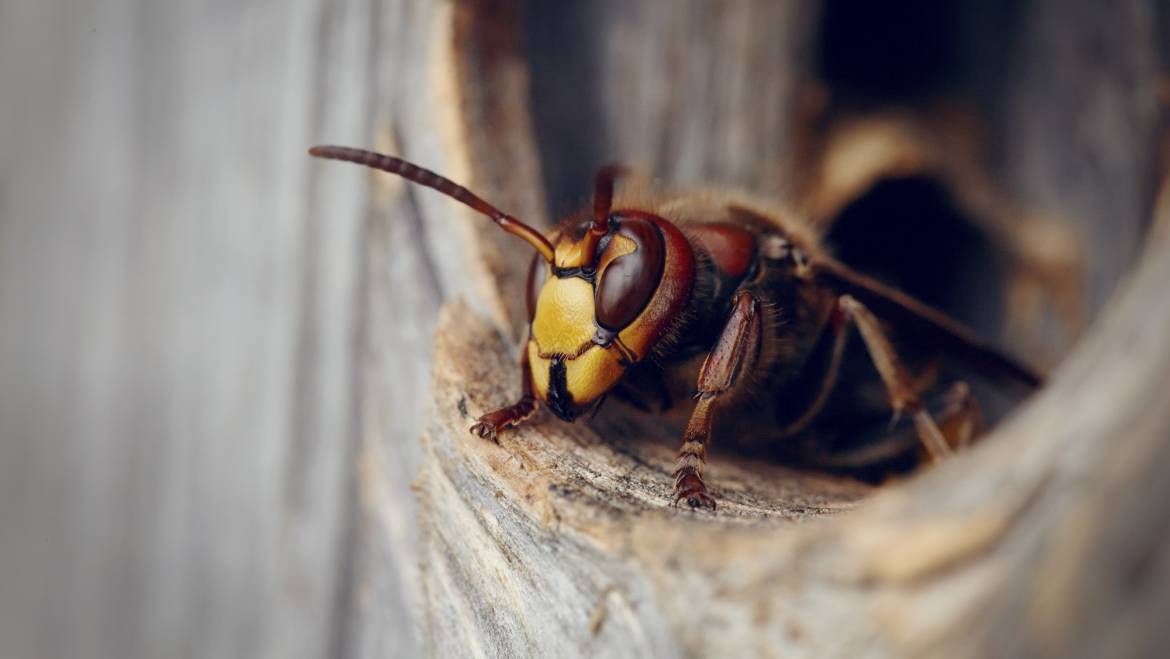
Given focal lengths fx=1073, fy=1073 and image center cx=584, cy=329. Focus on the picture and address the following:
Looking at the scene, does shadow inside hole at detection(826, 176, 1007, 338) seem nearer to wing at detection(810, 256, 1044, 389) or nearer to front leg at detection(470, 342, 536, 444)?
wing at detection(810, 256, 1044, 389)

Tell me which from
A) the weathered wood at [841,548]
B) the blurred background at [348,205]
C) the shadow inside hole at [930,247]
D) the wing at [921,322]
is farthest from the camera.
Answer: the shadow inside hole at [930,247]

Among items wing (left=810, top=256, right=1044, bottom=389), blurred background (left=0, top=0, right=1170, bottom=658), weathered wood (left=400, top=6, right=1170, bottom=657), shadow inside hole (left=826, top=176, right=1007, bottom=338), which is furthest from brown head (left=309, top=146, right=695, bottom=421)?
shadow inside hole (left=826, top=176, right=1007, bottom=338)

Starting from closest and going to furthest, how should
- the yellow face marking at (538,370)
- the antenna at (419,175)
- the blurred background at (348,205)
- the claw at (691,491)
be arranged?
the claw at (691,491) < the antenna at (419,175) < the yellow face marking at (538,370) < the blurred background at (348,205)

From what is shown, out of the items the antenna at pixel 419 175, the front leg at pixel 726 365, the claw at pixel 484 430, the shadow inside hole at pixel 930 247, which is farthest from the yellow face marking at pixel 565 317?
the shadow inside hole at pixel 930 247

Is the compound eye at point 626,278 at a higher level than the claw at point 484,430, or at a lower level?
higher

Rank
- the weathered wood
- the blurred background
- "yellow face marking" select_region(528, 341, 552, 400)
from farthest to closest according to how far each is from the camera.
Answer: the blurred background → "yellow face marking" select_region(528, 341, 552, 400) → the weathered wood

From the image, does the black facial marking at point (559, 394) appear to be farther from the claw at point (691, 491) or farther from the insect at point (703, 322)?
the claw at point (691, 491)

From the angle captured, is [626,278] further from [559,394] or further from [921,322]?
[921,322]

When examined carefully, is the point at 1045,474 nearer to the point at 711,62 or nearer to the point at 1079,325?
the point at 711,62
